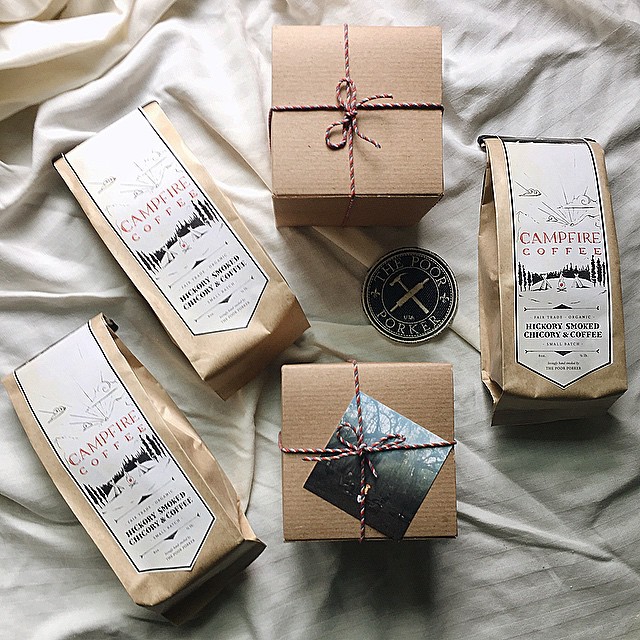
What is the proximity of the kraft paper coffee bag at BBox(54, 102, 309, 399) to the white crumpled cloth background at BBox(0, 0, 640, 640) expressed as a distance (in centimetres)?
10

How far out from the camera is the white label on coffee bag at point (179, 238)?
0.99 meters

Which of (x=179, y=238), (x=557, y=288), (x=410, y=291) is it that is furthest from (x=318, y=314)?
(x=557, y=288)

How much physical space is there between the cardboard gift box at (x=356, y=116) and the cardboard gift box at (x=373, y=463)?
250mm

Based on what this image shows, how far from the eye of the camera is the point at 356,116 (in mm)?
973

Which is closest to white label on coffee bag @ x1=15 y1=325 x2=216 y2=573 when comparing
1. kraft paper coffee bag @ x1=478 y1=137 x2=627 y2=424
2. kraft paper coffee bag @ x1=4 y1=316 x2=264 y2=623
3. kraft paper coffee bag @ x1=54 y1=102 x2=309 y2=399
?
kraft paper coffee bag @ x1=4 y1=316 x2=264 y2=623

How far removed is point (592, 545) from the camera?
110 cm

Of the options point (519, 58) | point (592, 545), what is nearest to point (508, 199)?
point (519, 58)

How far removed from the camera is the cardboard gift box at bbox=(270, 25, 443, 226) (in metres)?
0.97

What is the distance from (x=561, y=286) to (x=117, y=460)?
0.62 m

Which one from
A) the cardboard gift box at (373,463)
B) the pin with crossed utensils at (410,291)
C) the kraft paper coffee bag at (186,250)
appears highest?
the kraft paper coffee bag at (186,250)

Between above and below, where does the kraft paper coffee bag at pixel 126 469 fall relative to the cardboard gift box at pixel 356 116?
below

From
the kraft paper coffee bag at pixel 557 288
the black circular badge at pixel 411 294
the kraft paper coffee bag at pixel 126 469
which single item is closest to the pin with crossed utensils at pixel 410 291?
the black circular badge at pixel 411 294

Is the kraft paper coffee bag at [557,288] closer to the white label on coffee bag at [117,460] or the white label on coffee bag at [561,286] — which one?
the white label on coffee bag at [561,286]

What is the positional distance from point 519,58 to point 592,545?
0.73 metres
